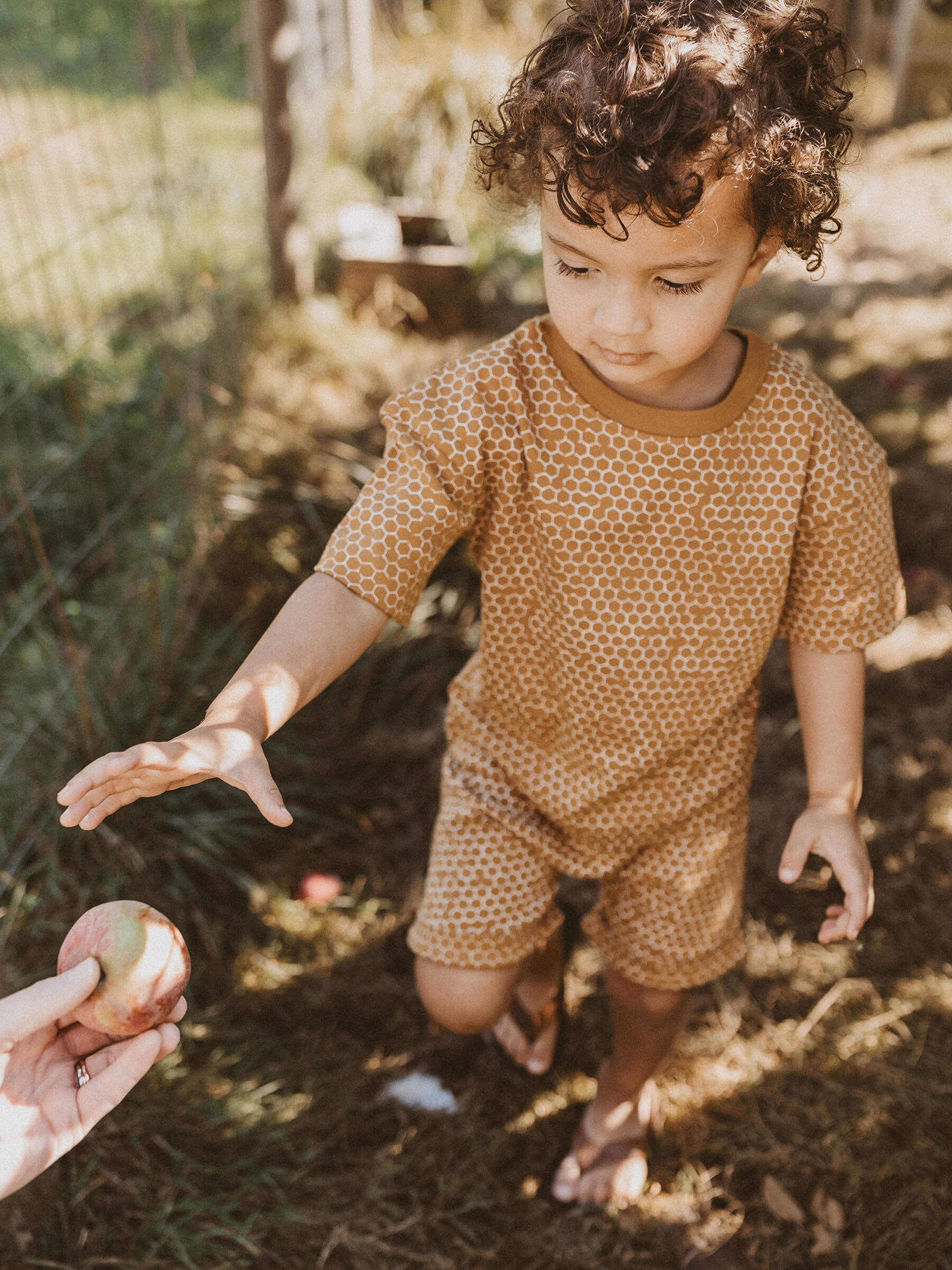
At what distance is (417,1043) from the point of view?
237cm

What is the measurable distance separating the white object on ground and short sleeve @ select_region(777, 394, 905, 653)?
1153 millimetres

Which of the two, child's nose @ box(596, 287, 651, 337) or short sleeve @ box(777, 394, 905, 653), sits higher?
child's nose @ box(596, 287, 651, 337)

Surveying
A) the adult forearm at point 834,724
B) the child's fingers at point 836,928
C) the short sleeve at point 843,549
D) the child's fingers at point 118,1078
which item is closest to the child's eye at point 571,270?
the short sleeve at point 843,549

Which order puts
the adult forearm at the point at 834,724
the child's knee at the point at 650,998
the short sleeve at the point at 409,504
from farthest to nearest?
the child's knee at the point at 650,998
the adult forearm at the point at 834,724
the short sleeve at the point at 409,504

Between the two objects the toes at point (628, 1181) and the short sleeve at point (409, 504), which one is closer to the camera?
the short sleeve at point (409, 504)

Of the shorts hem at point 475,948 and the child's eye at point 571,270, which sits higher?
the child's eye at point 571,270

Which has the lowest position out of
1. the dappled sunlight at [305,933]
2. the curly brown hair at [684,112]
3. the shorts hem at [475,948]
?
the dappled sunlight at [305,933]

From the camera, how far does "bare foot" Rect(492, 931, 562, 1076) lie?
7.58ft

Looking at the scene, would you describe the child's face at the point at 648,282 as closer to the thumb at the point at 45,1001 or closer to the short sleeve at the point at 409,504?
the short sleeve at the point at 409,504

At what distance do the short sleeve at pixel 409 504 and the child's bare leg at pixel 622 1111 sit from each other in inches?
35.4

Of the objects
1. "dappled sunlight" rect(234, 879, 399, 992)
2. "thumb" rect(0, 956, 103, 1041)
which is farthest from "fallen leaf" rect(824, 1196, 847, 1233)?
"thumb" rect(0, 956, 103, 1041)

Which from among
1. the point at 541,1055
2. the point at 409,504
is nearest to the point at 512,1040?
the point at 541,1055

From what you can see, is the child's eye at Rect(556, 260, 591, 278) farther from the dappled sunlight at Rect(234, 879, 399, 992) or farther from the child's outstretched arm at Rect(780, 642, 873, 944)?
the dappled sunlight at Rect(234, 879, 399, 992)

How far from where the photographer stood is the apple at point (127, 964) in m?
1.50
